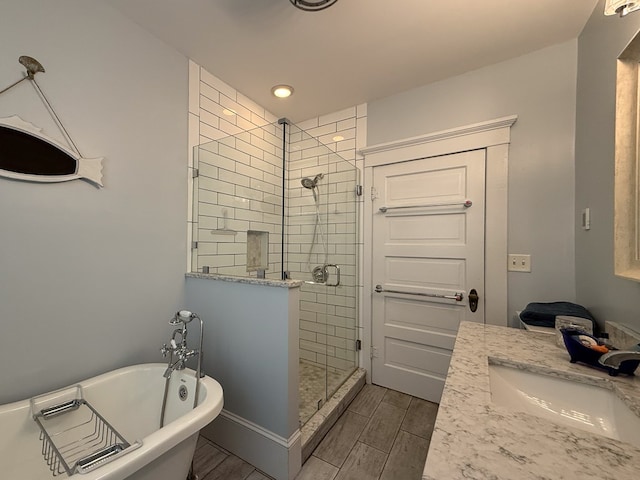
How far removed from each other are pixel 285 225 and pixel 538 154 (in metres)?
1.78

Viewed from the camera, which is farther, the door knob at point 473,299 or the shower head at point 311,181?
the shower head at point 311,181

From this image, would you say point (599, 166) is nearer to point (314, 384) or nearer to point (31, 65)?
point (314, 384)

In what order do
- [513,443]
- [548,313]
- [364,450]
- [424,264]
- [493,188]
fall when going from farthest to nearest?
[424,264], [493,188], [364,450], [548,313], [513,443]

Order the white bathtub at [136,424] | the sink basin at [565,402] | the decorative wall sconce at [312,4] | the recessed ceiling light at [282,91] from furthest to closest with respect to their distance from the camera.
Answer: the recessed ceiling light at [282,91]
the decorative wall sconce at [312,4]
the white bathtub at [136,424]
the sink basin at [565,402]

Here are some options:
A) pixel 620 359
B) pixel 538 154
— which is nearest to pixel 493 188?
pixel 538 154

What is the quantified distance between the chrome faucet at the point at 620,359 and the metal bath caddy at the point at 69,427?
179 centimetres

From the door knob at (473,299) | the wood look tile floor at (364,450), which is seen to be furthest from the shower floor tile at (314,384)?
Answer: the door knob at (473,299)

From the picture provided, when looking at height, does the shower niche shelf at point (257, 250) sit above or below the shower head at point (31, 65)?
below

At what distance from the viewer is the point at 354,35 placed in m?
1.65

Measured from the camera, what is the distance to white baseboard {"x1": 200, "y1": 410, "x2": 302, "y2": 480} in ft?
4.67

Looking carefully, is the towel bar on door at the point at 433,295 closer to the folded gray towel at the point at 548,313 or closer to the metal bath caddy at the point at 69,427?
the folded gray towel at the point at 548,313

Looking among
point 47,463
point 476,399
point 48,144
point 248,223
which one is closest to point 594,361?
point 476,399

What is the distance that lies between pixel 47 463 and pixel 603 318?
101 inches

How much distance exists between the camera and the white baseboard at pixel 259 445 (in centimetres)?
142
